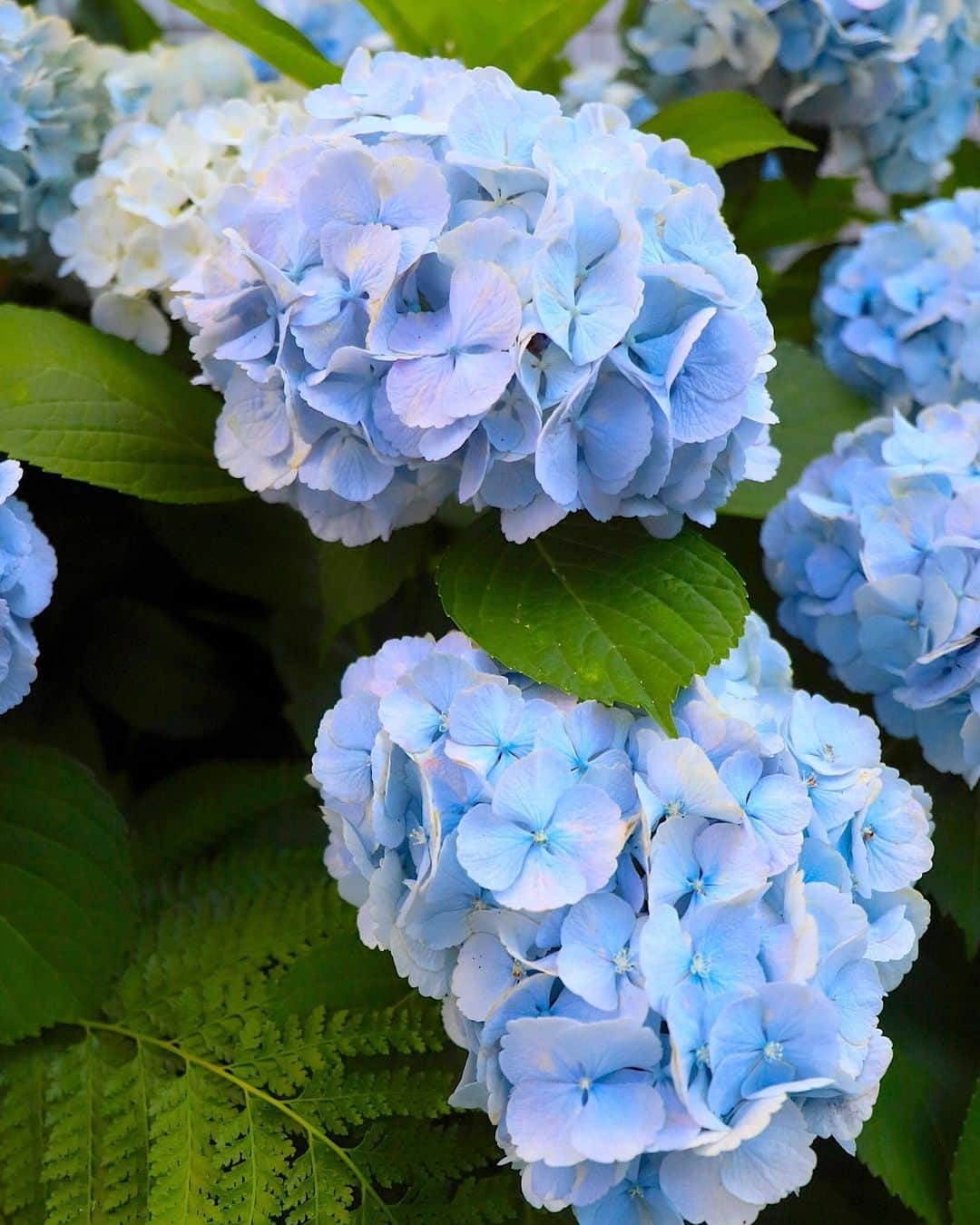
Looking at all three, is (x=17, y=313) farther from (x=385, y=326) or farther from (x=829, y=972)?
(x=829, y=972)

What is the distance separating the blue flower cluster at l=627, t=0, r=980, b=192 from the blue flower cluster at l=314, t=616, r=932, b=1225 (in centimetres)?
55

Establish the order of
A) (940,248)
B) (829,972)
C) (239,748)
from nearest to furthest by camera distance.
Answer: (829,972), (940,248), (239,748)

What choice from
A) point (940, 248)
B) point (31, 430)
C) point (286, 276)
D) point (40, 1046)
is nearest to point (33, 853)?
point (40, 1046)

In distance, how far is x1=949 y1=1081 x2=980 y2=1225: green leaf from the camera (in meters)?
0.57

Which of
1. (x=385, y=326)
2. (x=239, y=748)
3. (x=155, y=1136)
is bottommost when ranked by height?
(x=239, y=748)

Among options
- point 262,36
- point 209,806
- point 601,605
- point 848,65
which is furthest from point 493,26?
point 209,806

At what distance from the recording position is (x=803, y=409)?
792 millimetres

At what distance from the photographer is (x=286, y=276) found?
505 mm

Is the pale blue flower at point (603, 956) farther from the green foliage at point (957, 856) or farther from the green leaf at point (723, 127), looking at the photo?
the green leaf at point (723, 127)

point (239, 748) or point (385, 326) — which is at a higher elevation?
point (385, 326)

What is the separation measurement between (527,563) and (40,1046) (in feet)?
1.19

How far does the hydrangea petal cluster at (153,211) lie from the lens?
2.26 ft

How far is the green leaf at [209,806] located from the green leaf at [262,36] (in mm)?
423

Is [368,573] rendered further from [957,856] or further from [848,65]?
[848,65]
